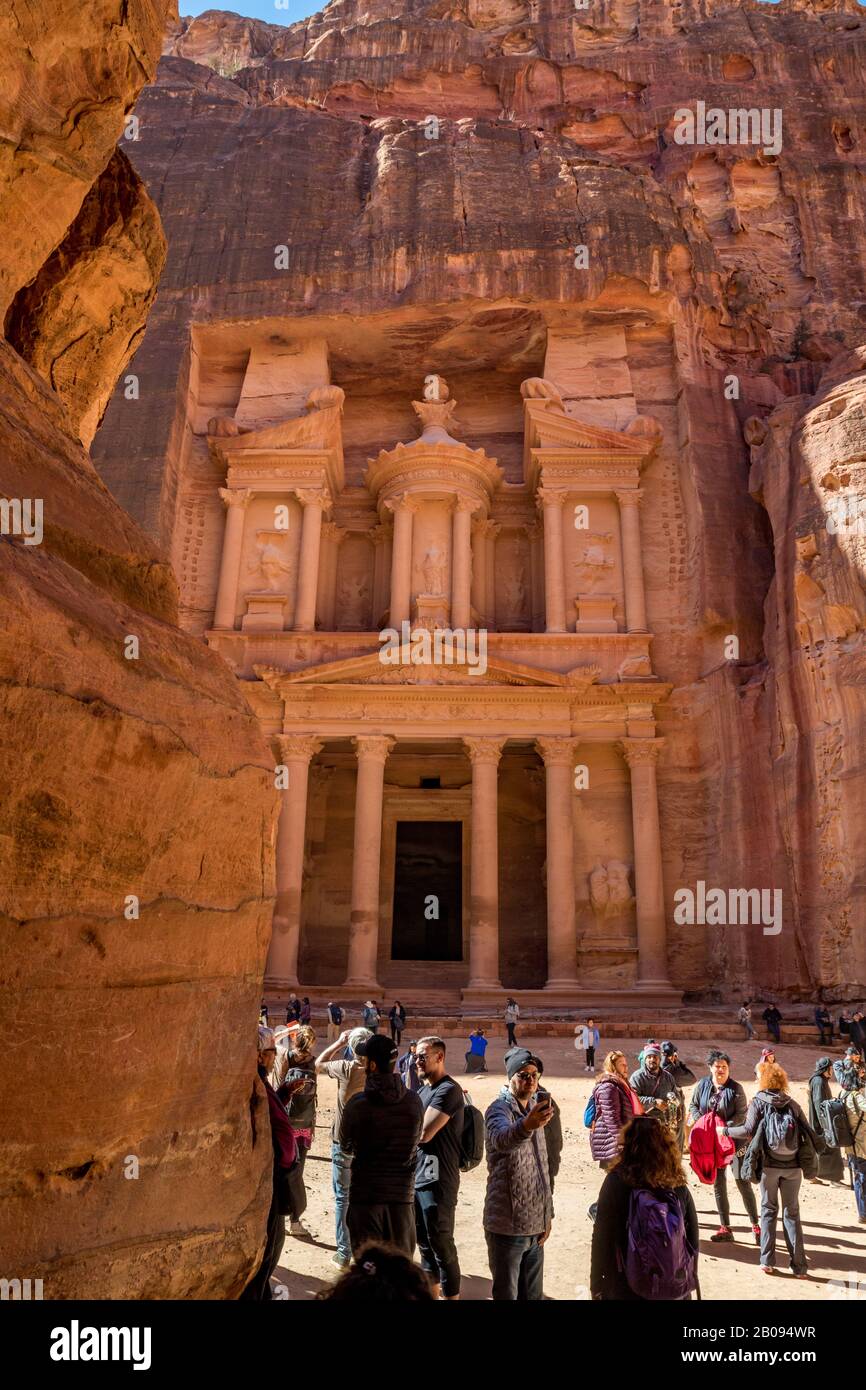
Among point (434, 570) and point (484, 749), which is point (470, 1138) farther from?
point (434, 570)

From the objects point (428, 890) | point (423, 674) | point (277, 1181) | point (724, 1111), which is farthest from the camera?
point (428, 890)

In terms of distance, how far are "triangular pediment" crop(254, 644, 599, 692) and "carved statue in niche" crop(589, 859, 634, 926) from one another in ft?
15.0

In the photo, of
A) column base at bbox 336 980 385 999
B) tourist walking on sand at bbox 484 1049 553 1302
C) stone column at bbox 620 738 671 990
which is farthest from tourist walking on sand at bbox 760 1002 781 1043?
tourist walking on sand at bbox 484 1049 553 1302

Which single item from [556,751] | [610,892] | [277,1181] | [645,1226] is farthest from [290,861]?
[645,1226]

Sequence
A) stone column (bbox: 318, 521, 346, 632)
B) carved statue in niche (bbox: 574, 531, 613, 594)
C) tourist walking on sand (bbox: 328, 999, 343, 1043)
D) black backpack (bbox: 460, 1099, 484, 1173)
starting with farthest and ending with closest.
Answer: stone column (bbox: 318, 521, 346, 632) < carved statue in niche (bbox: 574, 531, 613, 594) < tourist walking on sand (bbox: 328, 999, 343, 1043) < black backpack (bbox: 460, 1099, 484, 1173)

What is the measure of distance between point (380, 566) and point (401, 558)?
2.46 metres

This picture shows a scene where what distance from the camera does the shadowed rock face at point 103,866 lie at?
9.36ft

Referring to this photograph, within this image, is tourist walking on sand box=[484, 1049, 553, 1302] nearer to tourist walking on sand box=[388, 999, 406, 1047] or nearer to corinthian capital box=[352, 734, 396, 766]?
tourist walking on sand box=[388, 999, 406, 1047]

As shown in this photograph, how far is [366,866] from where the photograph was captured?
77.4ft

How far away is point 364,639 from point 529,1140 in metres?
21.3

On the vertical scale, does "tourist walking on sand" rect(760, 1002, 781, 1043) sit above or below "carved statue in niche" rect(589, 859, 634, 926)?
below

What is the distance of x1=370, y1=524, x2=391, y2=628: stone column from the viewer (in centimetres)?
2864

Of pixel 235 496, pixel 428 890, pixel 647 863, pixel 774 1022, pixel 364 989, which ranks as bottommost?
pixel 774 1022

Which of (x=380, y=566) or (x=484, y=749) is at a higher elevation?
(x=380, y=566)
